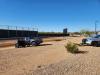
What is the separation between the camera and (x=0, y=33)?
210 ft

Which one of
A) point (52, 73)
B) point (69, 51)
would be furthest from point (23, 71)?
point (69, 51)

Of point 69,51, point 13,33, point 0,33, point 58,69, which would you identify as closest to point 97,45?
point 69,51

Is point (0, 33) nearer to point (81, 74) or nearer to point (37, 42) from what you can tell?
point (37, 42)

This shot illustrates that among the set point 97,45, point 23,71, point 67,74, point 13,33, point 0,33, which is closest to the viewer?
point 67,74

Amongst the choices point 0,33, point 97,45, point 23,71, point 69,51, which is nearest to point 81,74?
point 23,71

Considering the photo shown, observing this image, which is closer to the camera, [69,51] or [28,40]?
[69,51]

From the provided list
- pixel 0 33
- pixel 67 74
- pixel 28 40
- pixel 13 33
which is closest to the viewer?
pixel 67 74

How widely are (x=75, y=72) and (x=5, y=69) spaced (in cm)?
392

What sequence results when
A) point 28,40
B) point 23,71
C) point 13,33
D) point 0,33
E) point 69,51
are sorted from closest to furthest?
point 23,71, point 69,51, point 28,40, point 0,33, point 13,33

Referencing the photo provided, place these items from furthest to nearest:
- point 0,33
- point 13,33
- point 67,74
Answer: point 13,33
point 0,33
point 67,74

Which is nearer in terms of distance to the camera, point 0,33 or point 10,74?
point 10,74

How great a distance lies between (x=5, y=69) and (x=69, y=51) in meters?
9.87

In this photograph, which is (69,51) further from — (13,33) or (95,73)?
(13,33)

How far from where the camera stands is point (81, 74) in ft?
34.9
